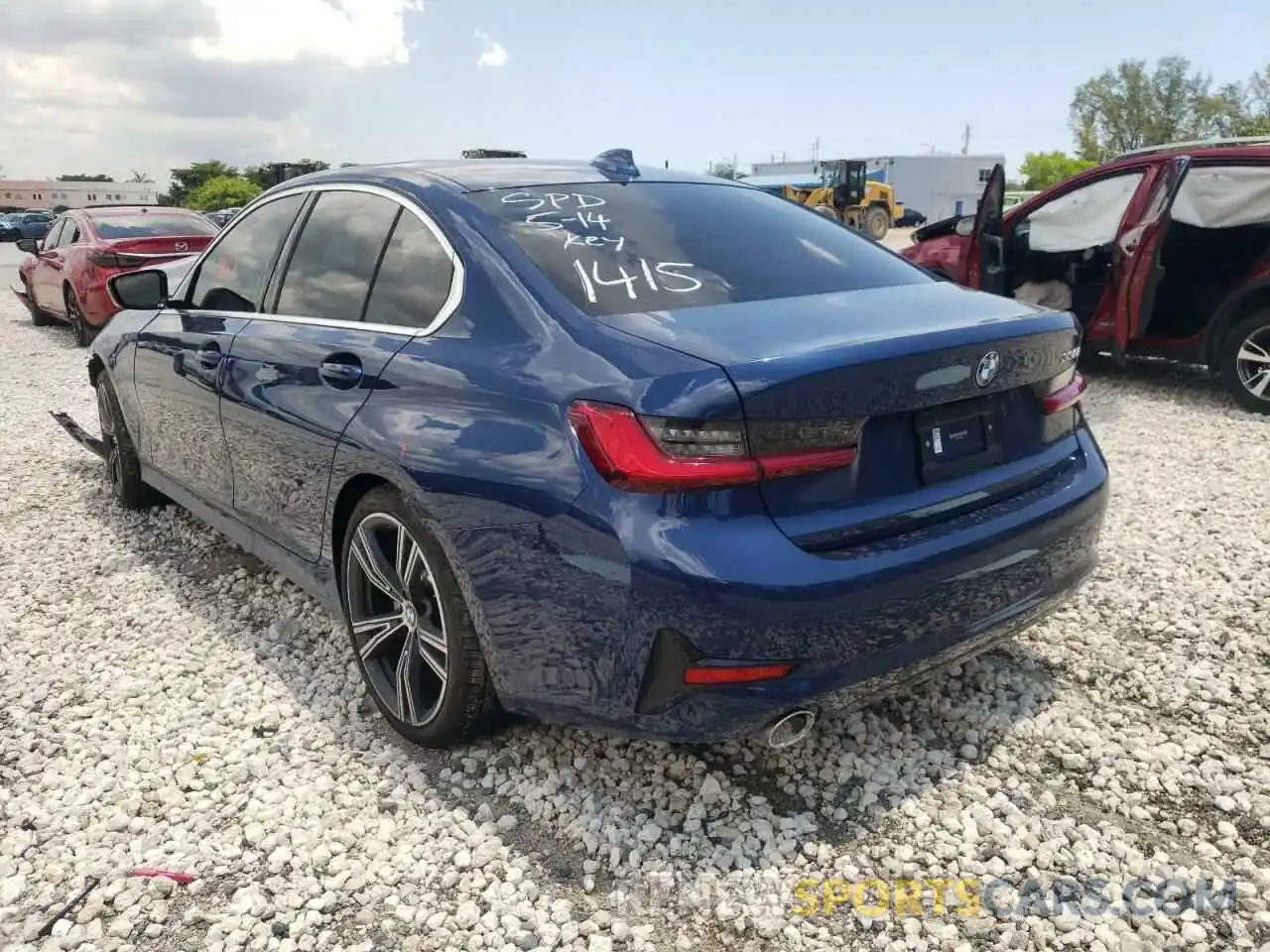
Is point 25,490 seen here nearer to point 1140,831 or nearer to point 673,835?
point 673,835

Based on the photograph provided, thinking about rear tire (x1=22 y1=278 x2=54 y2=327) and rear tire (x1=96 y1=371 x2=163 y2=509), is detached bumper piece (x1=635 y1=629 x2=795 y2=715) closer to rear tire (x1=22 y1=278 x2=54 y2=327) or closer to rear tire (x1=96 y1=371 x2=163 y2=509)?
rear tire (x1=96 y1=371 x2=163 y2=509)

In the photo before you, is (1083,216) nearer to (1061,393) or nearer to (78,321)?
(1061,393)

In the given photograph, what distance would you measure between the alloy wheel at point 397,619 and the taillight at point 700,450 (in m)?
0.77

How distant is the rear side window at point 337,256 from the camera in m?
3.08

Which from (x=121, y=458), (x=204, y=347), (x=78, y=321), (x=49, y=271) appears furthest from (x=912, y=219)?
(x=204, y=347)

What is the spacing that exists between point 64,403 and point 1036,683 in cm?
771

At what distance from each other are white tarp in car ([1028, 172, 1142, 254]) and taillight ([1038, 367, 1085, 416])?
534 centimetres

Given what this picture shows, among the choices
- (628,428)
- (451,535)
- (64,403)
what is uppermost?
(628,428)

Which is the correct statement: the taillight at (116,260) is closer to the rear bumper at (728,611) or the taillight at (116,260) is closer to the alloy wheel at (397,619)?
the alloy wheel at (397,619)

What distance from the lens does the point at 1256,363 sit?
691 centimetres

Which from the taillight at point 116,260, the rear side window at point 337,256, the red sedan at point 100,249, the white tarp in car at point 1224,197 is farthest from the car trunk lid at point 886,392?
the taillight at point 116,260

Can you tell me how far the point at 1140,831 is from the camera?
2.48 metres

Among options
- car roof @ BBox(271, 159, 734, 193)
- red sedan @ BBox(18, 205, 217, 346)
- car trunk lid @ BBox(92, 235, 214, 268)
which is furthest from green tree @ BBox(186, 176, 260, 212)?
car roof @ BBox(271, 159, 734, 193)

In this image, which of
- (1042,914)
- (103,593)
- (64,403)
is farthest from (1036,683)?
(64,403)
